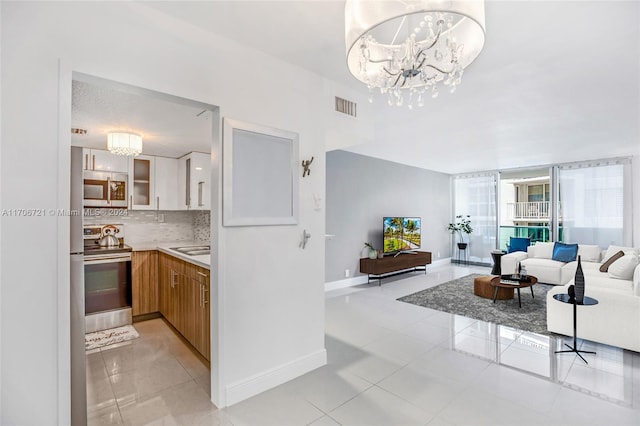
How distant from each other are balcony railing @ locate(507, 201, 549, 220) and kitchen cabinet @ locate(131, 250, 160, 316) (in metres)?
8.95

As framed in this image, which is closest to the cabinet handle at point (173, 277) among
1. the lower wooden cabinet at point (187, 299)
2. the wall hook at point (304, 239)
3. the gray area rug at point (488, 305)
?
the lower wooden cabinet at point (187, 299)

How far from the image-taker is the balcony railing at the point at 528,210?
8106 mm

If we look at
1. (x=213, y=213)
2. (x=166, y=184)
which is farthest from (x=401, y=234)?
(x=213, y=213)

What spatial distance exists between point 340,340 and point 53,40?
319cm

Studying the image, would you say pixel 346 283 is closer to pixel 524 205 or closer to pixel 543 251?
pixel 543 251

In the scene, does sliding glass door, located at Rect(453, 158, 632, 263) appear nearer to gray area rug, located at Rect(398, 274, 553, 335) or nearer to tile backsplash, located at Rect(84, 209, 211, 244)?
gray area rug, located at Rect(398, 274, 553, 335)

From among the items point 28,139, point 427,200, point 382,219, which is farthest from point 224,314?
point 427,200

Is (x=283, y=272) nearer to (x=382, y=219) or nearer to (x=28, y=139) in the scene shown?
(x=28, y=139)

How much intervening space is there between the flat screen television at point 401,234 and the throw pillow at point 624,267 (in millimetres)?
3302

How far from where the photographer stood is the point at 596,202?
634 centimetres

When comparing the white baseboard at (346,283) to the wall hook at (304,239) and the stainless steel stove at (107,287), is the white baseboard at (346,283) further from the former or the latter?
the stainless steel stove at (107,287)

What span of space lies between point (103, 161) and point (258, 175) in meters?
2.87

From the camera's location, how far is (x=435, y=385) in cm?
231

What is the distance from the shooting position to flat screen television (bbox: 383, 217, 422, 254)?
→ 6.25 m
